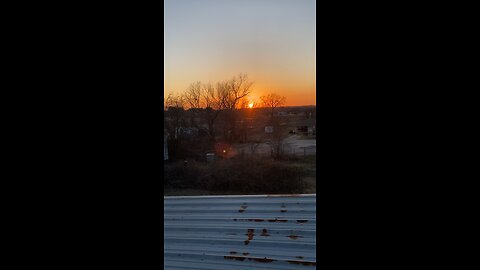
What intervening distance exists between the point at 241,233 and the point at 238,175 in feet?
16.6

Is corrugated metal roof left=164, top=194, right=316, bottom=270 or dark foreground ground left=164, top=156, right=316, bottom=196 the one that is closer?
corrugated metal roof left=164, top=194, right=316, bottom=270

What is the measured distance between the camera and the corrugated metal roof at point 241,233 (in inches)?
79.1

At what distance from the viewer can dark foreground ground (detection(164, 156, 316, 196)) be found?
22.6 feet

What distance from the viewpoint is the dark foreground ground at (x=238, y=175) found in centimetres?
688

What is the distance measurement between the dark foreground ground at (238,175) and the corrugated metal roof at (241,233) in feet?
12.8

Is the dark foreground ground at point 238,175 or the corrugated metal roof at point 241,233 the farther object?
the dark foreground ground at point 238,175

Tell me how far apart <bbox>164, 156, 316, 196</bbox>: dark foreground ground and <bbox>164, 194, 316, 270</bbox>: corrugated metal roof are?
12.8ft

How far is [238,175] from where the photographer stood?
24.3 ft

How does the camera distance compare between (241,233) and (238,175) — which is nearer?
(241,233)

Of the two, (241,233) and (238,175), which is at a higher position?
(241,233)
